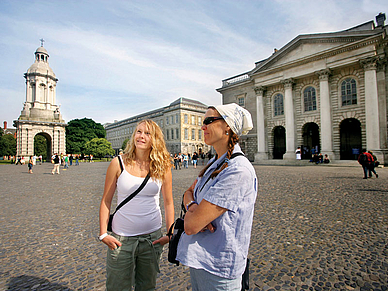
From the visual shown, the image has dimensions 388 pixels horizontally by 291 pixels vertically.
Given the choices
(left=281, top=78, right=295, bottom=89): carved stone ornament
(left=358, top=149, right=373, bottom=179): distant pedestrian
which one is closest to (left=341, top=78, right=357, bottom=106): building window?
(left=281, top=78, right=295, bottom=89): carved stone ornament

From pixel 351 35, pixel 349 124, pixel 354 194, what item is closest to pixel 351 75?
pixel 351 35

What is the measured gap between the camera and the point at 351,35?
22.6 metres

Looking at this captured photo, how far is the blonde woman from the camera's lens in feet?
6.30

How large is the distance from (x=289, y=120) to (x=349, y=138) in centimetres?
694

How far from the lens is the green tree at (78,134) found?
195 ft

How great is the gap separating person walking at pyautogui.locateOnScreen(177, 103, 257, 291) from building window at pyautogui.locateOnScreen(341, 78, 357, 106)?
27964mm

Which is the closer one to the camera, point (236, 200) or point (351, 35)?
point (236, 200)

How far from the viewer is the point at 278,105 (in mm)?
30312

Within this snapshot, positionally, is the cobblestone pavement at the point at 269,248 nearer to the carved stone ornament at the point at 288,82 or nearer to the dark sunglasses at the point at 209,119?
the dark sunglasses at the point at 209,119

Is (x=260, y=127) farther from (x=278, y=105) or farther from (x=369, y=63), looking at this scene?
(x=369, y=63)

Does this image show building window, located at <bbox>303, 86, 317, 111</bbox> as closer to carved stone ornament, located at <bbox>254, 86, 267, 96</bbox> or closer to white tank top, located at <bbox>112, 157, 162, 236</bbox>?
carved stone ornament, located at <bbox>254, 86, 267, 96</bbox>

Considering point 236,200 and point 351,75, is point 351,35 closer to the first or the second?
point 351,75

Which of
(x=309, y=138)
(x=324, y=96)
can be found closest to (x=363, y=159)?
(x=324, y=96)

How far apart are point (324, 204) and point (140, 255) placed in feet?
20.7
